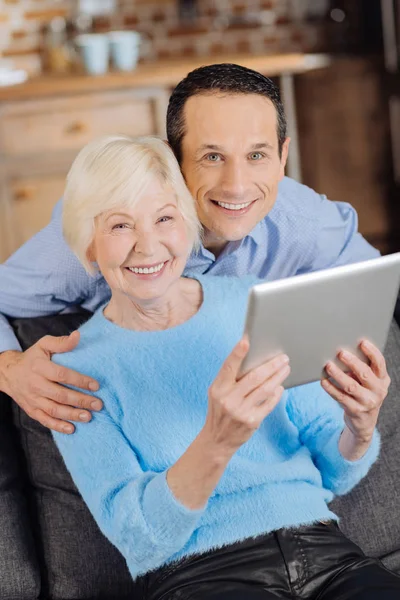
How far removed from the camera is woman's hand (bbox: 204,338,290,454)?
1185mm

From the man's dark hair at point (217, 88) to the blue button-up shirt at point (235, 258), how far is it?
248mm

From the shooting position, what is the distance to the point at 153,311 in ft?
4.84

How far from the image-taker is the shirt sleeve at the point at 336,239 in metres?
1.92

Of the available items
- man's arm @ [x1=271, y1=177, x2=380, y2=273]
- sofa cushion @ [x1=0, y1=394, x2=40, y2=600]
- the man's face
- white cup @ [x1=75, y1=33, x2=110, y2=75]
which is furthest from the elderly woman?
white cup @ [x1=75, y1=33, x2=110, y2=75]

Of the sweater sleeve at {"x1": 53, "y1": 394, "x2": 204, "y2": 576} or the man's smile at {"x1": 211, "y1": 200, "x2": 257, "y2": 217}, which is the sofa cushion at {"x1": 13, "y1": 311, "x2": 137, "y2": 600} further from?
the man's smile at {"x1": 211, "y1": 200, "x2": 257, "y2": 217}

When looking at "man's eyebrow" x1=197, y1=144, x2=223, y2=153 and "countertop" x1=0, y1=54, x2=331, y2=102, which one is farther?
"countertop" x1=0, y1=54, x2=331, y2=102

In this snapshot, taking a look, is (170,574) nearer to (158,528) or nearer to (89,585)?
(158,528)

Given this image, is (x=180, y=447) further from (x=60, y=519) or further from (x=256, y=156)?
(x=256, y=156)

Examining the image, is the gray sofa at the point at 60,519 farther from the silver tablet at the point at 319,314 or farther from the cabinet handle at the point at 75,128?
the cabinet handle at the point at 75,128

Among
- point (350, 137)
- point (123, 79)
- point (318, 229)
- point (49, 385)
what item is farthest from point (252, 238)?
point (350, 137)

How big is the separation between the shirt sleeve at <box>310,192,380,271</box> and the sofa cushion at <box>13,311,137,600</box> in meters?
0.68

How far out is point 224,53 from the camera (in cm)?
462

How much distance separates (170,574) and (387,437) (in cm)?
60

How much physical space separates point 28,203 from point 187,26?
1.39 metres
